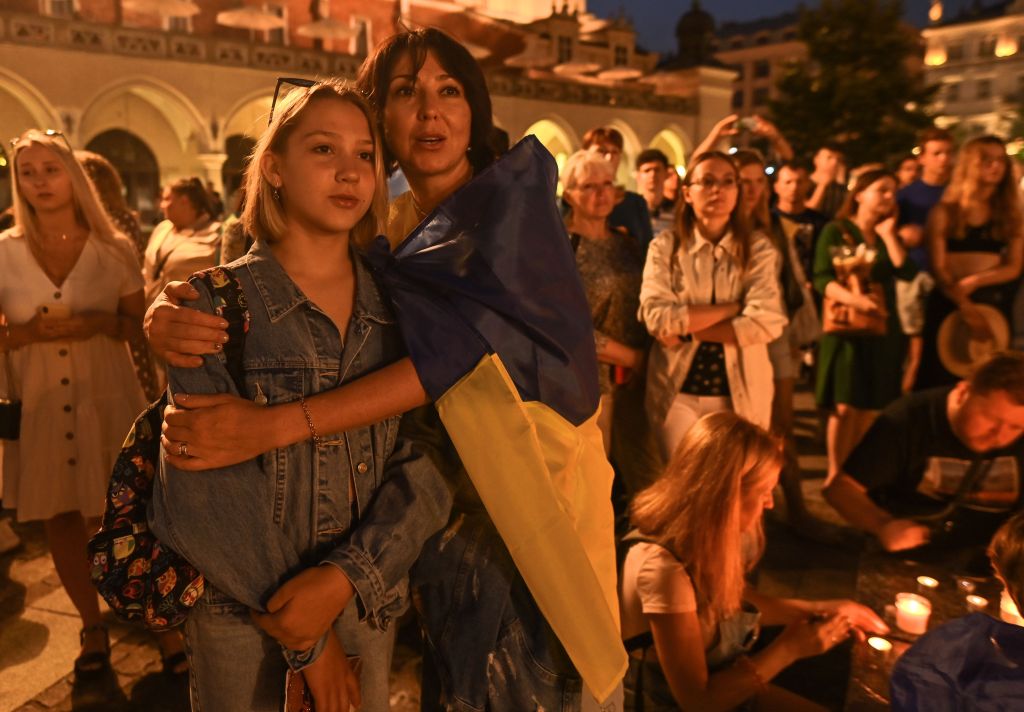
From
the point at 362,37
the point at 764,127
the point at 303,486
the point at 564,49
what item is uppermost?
the point at 564,49

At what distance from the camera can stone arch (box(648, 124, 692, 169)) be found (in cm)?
3692

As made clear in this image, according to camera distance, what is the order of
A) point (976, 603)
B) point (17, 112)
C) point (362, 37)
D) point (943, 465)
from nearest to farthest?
point (976, 603)
point (943, 465)
point (17, 112)
point (362, 37)

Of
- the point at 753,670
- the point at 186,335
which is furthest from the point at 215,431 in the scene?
the point at 753,670

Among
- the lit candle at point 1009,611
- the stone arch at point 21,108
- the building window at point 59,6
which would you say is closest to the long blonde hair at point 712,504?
the lit candle at point 1009,611

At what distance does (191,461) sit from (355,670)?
24.5 inches

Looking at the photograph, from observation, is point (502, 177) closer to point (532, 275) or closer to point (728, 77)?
point (532, 275)

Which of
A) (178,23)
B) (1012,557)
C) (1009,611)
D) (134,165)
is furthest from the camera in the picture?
(178,23)

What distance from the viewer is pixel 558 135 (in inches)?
1268

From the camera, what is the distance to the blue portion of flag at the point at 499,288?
1.70m

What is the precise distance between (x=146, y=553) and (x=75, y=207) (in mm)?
2452

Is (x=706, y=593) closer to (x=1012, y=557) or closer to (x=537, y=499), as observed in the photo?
(x=1012, y=557)

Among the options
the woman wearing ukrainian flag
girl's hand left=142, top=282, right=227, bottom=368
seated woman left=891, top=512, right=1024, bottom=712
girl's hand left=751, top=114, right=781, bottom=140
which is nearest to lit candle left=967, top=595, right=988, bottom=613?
seated woman left=891, top=512, right=1024, bottom=712

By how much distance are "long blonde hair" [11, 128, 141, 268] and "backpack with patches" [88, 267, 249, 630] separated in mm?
2258

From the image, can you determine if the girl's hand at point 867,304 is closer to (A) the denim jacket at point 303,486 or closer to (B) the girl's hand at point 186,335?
(A) the denim jacket at point 303,486
